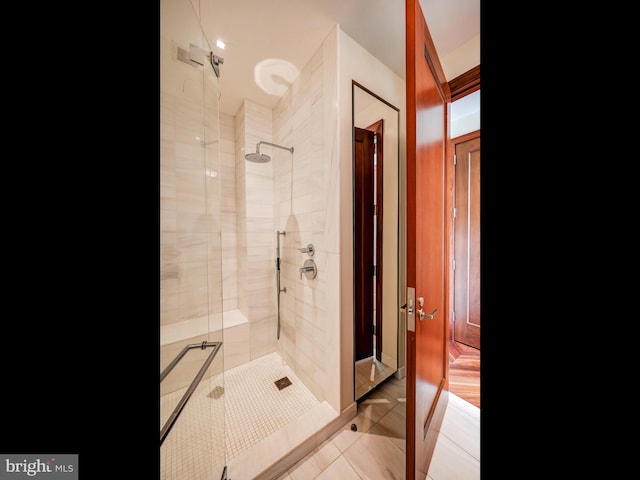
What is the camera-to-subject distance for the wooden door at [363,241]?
149 cm

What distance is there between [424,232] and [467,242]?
5.75ft

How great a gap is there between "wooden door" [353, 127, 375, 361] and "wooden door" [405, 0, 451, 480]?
0.48m

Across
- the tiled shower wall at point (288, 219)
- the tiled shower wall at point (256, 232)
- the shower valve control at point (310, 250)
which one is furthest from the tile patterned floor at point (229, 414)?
the shower valve control at point (310, 250)

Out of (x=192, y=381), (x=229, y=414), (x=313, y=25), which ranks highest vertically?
(x=313, y=25)

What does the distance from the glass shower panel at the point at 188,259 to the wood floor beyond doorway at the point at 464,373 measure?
66.2 inches

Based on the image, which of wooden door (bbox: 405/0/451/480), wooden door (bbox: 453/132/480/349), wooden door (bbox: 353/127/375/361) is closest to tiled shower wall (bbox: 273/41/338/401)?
wooden door (bbox: 353/127/375/361)

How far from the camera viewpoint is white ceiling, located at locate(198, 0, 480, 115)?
1.15 meters

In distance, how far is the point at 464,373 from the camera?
71.7 inches

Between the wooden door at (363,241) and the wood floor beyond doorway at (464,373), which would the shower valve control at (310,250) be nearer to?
the wooden door at (363,241)
